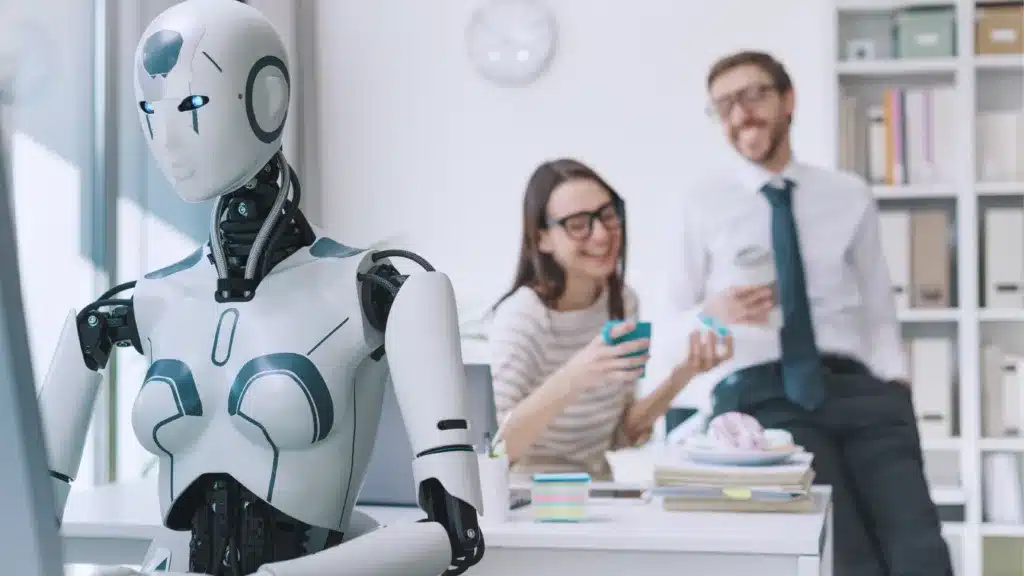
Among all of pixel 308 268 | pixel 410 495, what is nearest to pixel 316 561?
pixel 308 268

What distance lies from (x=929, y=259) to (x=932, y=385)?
0.38m

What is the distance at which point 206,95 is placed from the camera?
4.34 ft

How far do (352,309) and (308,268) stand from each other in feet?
0.26

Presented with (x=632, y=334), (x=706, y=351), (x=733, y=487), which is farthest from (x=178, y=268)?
(x=706, y=351)

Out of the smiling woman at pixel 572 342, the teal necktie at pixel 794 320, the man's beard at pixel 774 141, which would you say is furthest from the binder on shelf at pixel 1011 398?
the man's beard at pixel 774 141

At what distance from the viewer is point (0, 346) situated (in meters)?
0.52

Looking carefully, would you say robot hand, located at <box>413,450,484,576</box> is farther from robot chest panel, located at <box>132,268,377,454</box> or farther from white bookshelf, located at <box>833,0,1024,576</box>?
white bookshelf, located at <box>833,0,1024,576</box>

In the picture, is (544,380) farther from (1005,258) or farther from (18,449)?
(18,449)

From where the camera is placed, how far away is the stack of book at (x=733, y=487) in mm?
2117

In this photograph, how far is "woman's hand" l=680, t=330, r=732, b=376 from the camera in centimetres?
373

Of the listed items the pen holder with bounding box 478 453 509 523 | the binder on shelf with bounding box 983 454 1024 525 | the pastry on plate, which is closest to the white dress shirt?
the binder on shelf with bounding box 983 454 1024 525

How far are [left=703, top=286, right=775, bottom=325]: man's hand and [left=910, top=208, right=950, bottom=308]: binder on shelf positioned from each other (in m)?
0.44

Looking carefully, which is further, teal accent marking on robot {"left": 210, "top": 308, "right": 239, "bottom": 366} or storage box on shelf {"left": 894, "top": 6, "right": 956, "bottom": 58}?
storage box on shelf {"left": 894, "top": 6, "right": 956, "bottom": 58}

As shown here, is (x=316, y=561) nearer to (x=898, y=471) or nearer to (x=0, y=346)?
(x=0, y=346)
